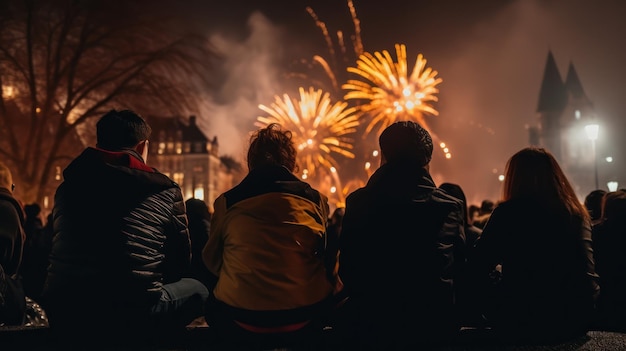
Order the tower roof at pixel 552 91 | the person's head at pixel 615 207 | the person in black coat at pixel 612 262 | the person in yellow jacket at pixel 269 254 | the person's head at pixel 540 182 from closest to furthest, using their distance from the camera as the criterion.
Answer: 1. the person in yellow jacket at pixel 269 254
2. the person's head at pixel 540 182
3. the person in black coat at pixel 612 262
4. the person's head at pixel 615 207
5. the tower roof at pixel 552 91

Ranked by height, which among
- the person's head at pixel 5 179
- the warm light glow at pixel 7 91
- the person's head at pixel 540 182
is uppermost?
the warm light glow at pixel 7 91

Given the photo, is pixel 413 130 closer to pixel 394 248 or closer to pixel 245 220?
pixel 394 248

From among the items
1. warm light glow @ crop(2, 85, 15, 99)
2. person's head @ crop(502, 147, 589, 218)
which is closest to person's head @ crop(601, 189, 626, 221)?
person's head @ crop(502, 147, 589, 218)

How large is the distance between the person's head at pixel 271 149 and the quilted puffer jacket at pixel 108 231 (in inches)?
30.3

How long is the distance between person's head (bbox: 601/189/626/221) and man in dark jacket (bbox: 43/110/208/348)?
3825 mm

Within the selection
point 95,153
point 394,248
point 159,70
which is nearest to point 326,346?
point 394,248

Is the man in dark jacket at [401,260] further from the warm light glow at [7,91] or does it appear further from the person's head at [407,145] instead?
the warm light glow at [7,91]

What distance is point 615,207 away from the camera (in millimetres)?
4809

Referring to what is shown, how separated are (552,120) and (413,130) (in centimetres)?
12809

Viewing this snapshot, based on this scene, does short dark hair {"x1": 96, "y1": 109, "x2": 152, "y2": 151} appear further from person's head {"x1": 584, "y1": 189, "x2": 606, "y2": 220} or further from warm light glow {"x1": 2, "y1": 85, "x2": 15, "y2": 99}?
warm light glow {"x1": 2, "y1": 85, "x2": 15, "y2": 99}

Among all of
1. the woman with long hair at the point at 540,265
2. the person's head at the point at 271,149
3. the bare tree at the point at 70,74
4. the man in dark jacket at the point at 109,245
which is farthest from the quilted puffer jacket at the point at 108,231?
the bare tree at the point at 70,74

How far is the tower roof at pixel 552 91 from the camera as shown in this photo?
116m

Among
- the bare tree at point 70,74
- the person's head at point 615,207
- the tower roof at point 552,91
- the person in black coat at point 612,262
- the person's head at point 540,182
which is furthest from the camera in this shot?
the tower roof at point 552,91

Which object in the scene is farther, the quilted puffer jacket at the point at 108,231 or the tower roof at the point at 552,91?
the tower roof at the point at 552,91
